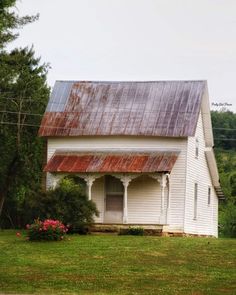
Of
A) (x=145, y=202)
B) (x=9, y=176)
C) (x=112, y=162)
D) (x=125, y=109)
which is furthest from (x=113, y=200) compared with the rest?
(x=9, y=176)

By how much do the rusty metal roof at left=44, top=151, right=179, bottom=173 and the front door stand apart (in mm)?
1499

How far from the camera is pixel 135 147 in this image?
138 ft

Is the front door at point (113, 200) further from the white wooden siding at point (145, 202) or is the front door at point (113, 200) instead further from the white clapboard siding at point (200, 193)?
the white clapboard siding at point (200, 193)

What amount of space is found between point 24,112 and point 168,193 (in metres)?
11.0

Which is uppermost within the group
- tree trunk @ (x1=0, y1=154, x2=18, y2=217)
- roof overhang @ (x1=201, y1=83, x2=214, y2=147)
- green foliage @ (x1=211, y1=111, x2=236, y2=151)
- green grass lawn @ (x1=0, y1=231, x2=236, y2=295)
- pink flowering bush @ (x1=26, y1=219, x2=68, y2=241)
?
green foliage @ (x1=211, y1=111, x2=236, y2=151)

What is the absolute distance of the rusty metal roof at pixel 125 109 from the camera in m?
41.9

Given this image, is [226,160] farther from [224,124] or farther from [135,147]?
[135,147]

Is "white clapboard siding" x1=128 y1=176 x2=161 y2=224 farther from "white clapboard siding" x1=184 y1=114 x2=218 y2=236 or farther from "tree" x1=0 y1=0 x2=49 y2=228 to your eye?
"tree" x1=0 y1=0 x2=49 y2=228

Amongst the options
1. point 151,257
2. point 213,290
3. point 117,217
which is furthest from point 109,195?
point 213,290

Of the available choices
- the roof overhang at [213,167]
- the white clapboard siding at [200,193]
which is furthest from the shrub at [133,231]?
the roof overhang at [213,167]

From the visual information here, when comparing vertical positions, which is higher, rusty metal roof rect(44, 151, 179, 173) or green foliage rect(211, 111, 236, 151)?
green foliage rect(211, 111, 236, 151)

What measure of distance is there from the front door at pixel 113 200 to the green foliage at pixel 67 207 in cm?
428

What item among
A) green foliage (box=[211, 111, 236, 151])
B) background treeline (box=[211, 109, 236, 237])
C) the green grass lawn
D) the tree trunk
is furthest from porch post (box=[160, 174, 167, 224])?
green foliage (box=[211, 111, 236, 151])

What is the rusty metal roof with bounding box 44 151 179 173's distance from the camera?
40.1 meters
